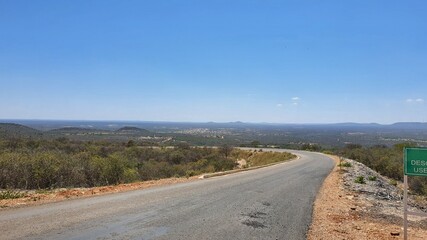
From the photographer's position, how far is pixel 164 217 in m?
10.4

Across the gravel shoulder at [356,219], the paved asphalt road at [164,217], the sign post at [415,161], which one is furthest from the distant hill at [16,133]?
the sign post at [415,161]

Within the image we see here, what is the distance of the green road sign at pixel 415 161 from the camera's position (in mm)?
8086

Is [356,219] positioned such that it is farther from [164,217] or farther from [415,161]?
[164,217]

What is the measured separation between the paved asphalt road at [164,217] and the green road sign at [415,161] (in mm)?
2968

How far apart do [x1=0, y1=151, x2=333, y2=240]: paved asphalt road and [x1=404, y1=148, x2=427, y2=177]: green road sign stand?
2968mm

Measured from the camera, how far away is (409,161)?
27.1ft

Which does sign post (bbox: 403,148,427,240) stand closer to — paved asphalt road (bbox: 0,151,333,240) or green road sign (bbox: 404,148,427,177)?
green road sign (bbox: 404,148,427,177)

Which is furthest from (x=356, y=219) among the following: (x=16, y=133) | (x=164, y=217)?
(x=16, y=133)

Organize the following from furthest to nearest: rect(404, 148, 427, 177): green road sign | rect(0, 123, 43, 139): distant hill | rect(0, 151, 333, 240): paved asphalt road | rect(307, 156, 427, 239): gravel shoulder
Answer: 1. rect(0, 123, 43, 139): distant hill
2. rect(307, 156, 427, 239): gravel shoulder
3. rect(0, 151, 333, 240): paved asphalt road
4. rect(404, 148, 427, 177): green road sign

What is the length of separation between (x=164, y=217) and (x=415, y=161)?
6.22 metres

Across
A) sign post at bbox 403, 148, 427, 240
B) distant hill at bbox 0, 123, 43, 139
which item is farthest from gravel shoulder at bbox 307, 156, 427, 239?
distant hill at bbox 0, 123, 43, 139

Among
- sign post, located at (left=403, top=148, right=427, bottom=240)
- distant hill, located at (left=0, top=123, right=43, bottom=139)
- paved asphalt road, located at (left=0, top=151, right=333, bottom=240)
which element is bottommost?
distant hill, located at (left=0, top=123, right=43, bottom=139)

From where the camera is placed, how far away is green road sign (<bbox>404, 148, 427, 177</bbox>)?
8.09 metres

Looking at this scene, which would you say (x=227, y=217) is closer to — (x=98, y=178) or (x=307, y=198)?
(x=307, y=198)
